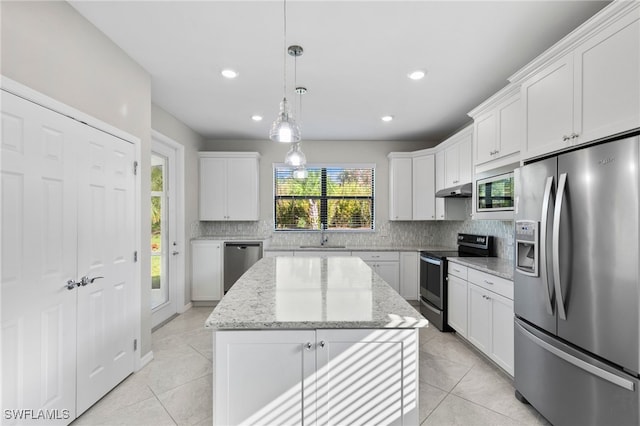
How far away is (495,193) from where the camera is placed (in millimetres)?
2953

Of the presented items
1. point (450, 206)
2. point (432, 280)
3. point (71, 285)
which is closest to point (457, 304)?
point (432, 280)

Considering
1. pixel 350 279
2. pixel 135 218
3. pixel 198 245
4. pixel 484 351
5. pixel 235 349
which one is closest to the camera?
pixel 235 349

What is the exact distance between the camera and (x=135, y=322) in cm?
260

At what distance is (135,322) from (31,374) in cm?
92

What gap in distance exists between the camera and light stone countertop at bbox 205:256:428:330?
1.36 metres

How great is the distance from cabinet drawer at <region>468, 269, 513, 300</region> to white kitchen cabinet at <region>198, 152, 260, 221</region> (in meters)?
3.30

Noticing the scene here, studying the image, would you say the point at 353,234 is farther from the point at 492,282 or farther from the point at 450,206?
the point at 492,282

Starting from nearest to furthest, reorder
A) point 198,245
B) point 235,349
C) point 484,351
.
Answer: point 235,349
point 484,351
point 198,245

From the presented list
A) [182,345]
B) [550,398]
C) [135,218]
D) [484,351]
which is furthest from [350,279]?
[182,345]

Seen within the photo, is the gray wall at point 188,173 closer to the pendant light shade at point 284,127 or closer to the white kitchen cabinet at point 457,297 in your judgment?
the pendant light shade at point 284,127

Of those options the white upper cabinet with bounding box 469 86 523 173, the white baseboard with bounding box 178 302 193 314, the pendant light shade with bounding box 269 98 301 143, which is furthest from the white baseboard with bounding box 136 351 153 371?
the white upper cabinet with bounding box 469 86 523 173

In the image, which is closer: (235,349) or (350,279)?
(235,349)

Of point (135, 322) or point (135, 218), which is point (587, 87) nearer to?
point (135, 218)

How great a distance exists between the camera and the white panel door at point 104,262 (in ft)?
6.77
